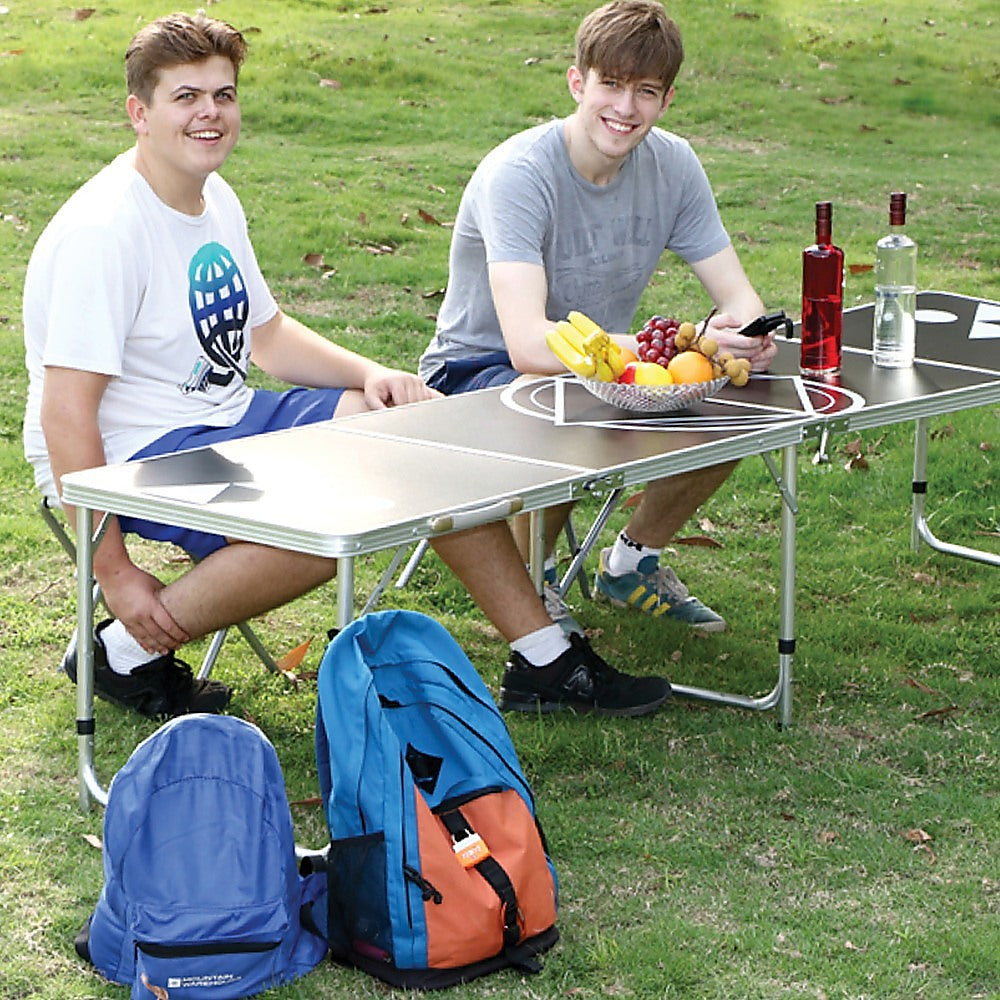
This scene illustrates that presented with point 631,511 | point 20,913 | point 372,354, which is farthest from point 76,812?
point 372,354

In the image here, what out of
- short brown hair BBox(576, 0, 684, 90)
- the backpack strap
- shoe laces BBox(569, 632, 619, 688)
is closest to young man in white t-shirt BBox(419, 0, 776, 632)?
short brown hair BBox(576, 0, 684, 90)

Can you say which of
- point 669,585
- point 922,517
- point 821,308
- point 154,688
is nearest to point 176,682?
point 154,688

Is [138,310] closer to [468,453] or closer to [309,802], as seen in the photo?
[468,453]

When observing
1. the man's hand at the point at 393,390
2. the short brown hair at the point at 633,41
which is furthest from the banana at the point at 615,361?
the short brown hair at the point at 633,41

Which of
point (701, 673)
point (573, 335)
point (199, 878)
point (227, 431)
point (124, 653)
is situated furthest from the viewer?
point (701, 673)

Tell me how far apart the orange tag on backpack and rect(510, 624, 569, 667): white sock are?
3.44 ft

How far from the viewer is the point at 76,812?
344 centimetres

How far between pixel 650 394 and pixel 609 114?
96 centimetres

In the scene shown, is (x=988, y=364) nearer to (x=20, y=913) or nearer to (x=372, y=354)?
(x=20, y=913)

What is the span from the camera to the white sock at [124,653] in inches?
150

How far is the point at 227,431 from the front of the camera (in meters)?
3.72

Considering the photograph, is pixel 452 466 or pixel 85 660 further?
pixel 85 660

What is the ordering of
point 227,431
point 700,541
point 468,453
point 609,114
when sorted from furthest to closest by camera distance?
point 700,541 → point 609,114 → point 227,431 → point 468,453

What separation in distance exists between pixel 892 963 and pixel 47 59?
9.62 metres
